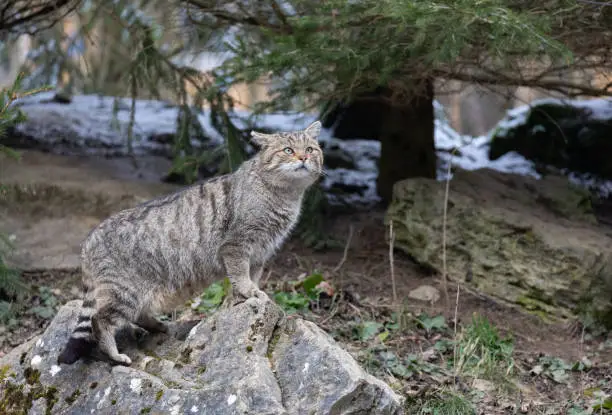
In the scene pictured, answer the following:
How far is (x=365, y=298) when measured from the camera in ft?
24.2

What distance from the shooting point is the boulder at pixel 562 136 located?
10.2 metres

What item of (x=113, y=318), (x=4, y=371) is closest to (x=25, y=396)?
(x=4, y=371)

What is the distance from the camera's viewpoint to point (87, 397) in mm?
4742

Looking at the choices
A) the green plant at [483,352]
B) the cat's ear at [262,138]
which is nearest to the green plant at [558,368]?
the green plant at [483,352]

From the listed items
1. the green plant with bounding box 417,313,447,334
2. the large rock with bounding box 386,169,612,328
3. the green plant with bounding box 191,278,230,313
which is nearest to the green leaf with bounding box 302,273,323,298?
the green plant with bounding box 191,278,230,313

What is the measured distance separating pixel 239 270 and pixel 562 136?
697 cm

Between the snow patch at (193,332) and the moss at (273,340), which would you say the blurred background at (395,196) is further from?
the snow patch at (193,332)

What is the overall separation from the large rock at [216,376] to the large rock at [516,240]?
3001mm

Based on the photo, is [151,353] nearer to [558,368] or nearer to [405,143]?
[558,368]

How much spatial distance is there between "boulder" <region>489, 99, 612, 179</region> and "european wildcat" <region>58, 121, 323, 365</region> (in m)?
5.32

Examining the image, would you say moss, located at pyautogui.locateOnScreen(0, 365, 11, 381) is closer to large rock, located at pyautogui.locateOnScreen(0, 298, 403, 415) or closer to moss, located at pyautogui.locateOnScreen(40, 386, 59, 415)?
large rock, located at pyautogui.locateOnScreen(0, 298, 403, 415)

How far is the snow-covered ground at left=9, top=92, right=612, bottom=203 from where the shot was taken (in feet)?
33.5

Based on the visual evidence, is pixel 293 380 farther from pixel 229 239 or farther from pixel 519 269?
pixel 519 269

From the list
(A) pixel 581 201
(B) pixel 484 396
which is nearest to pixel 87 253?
(B) pixel 484 396
